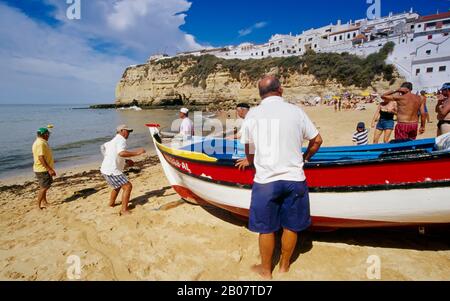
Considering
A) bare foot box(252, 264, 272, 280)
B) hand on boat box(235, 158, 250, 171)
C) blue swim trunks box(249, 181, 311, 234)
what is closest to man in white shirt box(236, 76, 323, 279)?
blue swim trunks box(249, 181, 311, 234)

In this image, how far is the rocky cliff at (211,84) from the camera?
43.6m

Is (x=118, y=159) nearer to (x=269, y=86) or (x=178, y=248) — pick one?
(x=178, y=248)

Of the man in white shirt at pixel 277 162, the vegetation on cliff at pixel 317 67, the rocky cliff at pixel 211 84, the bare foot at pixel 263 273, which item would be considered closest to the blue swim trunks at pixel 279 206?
the man in white shirt at pixel 277 162

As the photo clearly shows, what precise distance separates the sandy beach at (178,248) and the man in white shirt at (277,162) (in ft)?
2.36

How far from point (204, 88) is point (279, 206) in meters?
55.7

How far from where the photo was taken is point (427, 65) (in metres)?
37.4

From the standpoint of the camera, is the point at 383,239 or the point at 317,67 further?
the point at 317,67

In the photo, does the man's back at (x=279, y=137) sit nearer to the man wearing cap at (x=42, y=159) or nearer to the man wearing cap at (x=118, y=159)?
the man wearing cap at (x=118, y=159)

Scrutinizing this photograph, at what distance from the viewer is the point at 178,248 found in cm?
342

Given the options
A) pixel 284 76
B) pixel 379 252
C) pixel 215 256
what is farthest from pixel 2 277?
pixel 284 76

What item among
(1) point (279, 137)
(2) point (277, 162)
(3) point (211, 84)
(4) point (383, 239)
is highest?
(3) point (211, 84)

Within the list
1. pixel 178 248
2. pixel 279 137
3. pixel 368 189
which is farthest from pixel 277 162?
pixel 178 248

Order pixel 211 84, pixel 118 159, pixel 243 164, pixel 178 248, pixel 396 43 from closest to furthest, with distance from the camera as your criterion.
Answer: pixel 243 164 → pixel 178 248 → pixel 118 159 → pixel 396 43 → pixel 211 84
